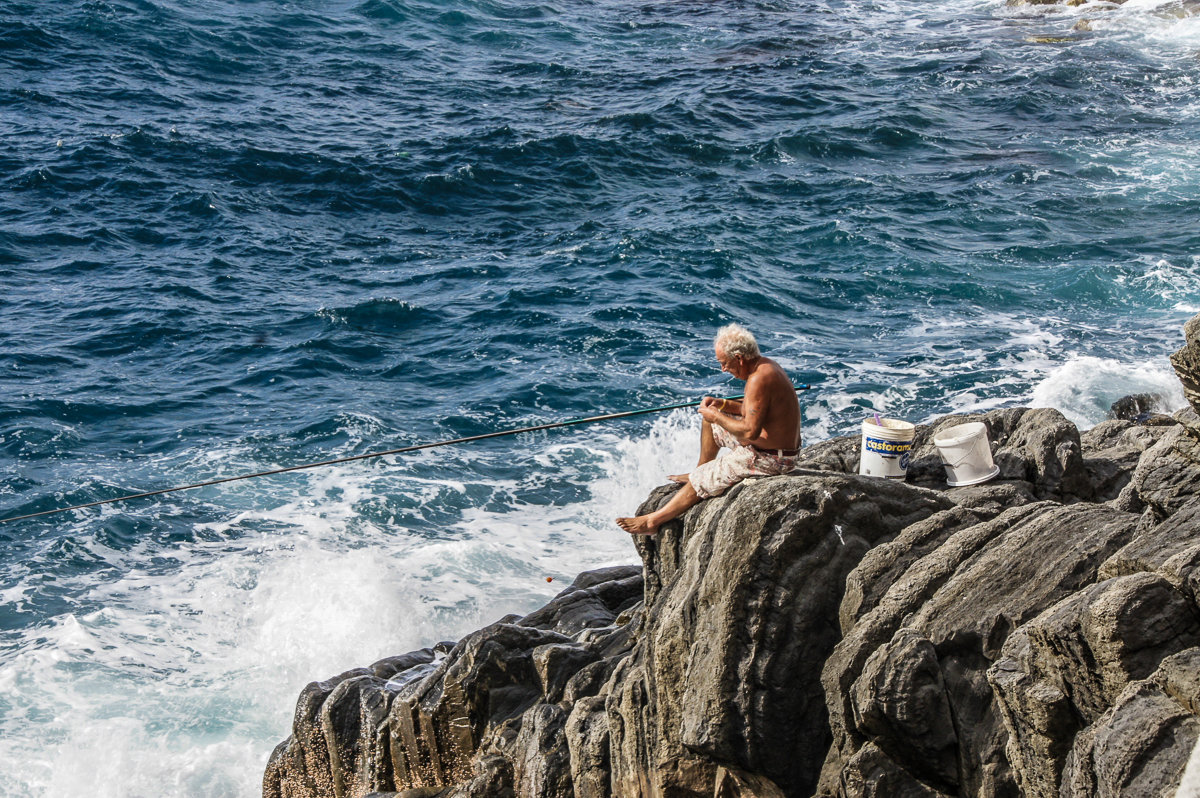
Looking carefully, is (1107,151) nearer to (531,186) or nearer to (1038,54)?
(1038,54)

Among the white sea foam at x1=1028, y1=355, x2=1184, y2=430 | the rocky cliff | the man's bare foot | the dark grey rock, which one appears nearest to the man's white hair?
the rocky cliff

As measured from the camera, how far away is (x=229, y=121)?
24656mm

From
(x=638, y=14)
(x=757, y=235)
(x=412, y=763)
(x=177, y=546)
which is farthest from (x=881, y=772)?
(x=638, y=14)

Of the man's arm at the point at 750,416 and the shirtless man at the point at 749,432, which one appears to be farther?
the man's arm at the point at 750,416

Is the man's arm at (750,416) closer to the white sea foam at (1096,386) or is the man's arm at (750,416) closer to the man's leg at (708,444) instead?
the man's leg at (708,444)

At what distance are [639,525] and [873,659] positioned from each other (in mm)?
2312

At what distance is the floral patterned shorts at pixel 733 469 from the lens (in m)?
6.93

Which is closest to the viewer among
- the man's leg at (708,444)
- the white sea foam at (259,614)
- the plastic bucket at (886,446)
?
the man's leg at (708,444)

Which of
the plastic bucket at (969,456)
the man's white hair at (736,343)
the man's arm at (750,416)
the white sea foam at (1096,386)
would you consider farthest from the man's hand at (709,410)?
the white sea foam at (1096,386)

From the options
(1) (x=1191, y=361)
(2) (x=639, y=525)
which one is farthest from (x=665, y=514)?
(1) (x=1191, y=361)

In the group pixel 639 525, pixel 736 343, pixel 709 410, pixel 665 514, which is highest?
pixel 736 343

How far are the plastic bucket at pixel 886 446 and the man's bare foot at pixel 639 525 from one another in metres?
1.59

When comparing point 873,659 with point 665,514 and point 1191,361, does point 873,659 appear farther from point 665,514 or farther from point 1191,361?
point 665,514

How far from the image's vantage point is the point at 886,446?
7816 millimetres
